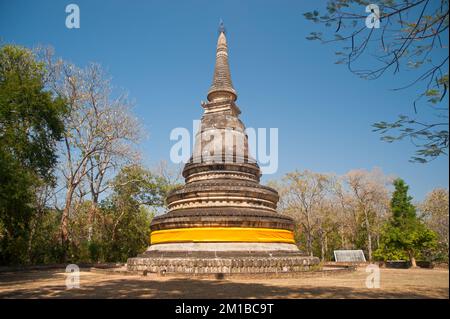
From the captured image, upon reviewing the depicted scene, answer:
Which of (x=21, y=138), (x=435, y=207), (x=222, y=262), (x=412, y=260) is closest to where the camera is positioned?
(x=222, y=262)

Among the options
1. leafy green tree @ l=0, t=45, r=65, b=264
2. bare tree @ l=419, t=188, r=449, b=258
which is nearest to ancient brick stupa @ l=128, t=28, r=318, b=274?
leafy green tree @ l=0, t=45, r=65, b=264

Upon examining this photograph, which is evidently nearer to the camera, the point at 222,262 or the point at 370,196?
the point at 222,262

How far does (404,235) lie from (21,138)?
99.4 feet

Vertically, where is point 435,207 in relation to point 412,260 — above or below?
above

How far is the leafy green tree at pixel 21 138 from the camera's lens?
1553 cm

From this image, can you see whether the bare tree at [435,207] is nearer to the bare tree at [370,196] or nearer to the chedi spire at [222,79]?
the bare tree at [370,196]

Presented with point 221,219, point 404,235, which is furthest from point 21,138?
point 404,235

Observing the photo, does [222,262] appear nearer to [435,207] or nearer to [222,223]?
[222,223]

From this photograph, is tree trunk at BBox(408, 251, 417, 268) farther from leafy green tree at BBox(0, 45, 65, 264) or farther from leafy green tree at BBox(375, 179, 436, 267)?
leafy green tree at BBox(0, 45, 65, 264)

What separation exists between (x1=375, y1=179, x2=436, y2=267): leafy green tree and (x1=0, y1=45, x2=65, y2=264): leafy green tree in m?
29.0

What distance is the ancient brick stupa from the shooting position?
16547 mm

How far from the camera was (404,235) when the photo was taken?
2877cm
